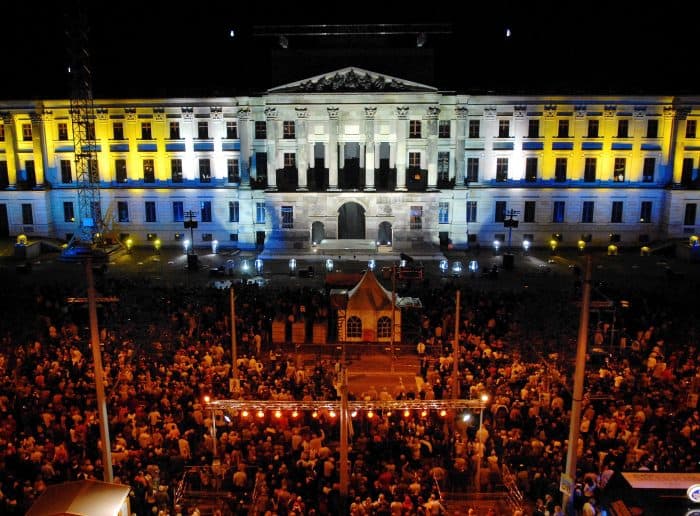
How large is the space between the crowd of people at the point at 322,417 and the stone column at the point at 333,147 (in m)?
22.0

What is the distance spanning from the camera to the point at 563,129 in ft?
170

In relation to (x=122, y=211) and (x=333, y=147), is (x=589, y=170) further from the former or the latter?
(x=122, y=211)

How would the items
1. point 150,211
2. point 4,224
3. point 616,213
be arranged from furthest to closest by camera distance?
point 4,224 → point 150,211 → point 616,213

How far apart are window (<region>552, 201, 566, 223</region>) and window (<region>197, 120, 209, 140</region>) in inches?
1122

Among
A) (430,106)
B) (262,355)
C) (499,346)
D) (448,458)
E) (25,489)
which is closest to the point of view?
(25,489)

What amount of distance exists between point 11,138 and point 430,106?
3367 cm

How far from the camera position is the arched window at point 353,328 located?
98.1 ft

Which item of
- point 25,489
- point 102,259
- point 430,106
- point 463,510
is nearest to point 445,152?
point 430,106

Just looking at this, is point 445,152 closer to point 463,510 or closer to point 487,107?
point 487,107

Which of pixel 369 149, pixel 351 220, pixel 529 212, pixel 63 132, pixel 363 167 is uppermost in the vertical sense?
pixel 63 132

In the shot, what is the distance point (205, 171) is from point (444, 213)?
19484 millimetres

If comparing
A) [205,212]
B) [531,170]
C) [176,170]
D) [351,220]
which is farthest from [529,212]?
[176,170]

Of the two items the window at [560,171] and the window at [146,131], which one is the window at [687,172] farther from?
the window at [146,131]

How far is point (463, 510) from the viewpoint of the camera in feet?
56.2
